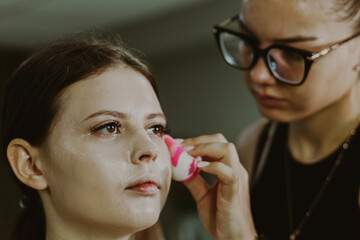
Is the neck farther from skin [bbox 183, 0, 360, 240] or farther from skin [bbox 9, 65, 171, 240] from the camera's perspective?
skin [bbox 9, 65, 171, 240]

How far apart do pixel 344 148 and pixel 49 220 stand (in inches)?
36.3

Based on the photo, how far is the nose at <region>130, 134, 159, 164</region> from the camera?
1070 millimetres

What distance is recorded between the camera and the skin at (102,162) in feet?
3.46

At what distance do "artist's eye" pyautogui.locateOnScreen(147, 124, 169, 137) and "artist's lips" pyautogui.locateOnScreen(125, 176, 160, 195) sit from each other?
6.0 inches

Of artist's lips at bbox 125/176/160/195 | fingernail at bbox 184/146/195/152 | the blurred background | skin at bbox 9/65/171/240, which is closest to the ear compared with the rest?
skin at bbox 9/65/171/240

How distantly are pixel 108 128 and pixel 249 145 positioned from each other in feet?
2.69

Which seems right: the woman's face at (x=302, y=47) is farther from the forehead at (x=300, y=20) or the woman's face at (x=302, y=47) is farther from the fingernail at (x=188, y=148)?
the fingernail at (x=188, y=148)

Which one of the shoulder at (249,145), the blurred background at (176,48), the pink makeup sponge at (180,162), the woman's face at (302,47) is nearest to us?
the pink makeup sponge at (180,162)

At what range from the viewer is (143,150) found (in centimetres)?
107

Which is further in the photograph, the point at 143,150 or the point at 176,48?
the point at 176,48

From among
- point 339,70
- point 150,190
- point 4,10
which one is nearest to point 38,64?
point 150,190

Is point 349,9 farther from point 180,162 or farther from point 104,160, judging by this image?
point 104,160

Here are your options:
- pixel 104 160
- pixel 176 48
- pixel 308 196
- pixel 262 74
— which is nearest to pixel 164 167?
pixel 104 160

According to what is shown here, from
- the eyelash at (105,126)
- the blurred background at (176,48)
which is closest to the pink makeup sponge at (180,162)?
the eyelash at (105,126)
